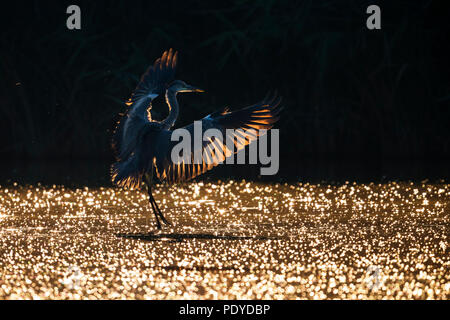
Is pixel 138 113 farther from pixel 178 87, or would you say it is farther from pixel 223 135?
pixel 223 135

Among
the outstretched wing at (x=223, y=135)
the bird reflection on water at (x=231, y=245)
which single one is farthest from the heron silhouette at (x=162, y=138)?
the bird reflection on water at (x=231, y=245)

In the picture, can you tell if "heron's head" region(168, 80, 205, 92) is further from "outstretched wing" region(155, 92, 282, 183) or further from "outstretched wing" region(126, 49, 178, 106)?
"outstretched wing" region(155, 92, 282, 183)

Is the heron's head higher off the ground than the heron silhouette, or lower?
higher

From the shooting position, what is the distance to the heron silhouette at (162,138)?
775 centimetres

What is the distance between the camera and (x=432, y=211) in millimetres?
9289

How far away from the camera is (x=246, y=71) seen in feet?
55.4

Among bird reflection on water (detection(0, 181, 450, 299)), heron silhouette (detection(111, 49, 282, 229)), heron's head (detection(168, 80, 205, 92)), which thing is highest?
heron's head (detection(168, 80, 205, 92))

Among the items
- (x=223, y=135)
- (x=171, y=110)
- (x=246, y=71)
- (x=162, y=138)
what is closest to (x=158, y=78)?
(x=171, y=110)

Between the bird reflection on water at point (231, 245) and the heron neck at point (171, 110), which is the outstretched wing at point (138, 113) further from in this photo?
the bird reflection on water at point (231, 245)

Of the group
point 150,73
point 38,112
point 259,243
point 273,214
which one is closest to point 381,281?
point 259,243

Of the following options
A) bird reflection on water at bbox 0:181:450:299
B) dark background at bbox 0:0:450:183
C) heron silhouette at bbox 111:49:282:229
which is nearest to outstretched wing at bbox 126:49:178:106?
heron silhouette at bbox 111:49:282:229

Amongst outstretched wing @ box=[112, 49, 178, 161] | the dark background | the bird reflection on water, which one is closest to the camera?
the bird reflection on water

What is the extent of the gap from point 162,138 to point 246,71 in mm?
8993

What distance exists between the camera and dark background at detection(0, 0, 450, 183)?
16328 mm
